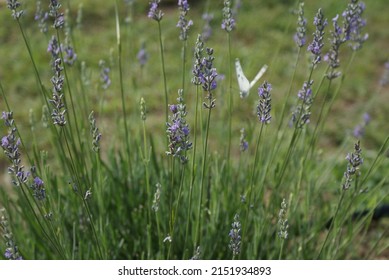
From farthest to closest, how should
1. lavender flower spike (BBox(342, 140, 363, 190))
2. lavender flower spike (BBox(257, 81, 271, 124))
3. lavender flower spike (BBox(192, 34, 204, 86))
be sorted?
lavender flower spike (BBox(342, 140, 363, 190))
lavender flower spike (BBox(257, 81, 271, 124))
lavender flower spike (BBox(192, 34, 204, 86))

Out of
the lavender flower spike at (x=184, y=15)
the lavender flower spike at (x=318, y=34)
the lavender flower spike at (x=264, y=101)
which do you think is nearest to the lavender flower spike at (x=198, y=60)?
the lavender flower spike at (x=264, y=101)

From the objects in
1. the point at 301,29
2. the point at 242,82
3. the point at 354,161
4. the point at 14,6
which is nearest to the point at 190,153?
the point at 242,82

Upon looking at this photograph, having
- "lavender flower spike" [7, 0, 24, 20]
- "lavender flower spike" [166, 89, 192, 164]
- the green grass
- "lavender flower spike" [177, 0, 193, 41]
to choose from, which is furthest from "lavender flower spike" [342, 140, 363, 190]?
"lavender flower spike" [7, 0, 24, 20]

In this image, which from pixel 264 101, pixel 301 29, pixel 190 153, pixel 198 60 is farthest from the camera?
pixel 190 153

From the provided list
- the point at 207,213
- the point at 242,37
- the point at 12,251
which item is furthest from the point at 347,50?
the point at 12,251

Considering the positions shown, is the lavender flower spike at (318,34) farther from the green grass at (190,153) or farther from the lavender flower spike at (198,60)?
the lavender flower spike at (198,60)

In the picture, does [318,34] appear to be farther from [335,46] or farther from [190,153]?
[190,153]

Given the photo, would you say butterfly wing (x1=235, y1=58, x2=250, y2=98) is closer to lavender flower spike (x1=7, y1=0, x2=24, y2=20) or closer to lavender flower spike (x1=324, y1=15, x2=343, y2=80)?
lavender flower spike (x1=324, y1=15, x2=343, y2=80)
